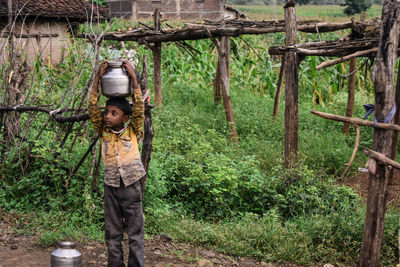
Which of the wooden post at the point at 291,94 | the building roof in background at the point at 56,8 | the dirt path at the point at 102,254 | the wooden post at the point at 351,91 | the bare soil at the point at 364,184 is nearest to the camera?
the dirt path at the point at 102,254

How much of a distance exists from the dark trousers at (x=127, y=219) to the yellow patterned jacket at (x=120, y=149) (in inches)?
3.2

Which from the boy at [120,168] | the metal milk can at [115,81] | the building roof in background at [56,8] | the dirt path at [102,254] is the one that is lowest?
the dirt path at [102,254]

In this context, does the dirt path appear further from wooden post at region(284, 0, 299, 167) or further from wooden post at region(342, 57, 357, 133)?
wooden post at region(342, 57, 357, 133)

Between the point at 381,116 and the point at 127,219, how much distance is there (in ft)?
6.72

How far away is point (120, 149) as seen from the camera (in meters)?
3.66

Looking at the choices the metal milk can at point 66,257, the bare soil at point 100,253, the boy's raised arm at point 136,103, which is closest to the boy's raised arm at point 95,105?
the boy's raised arm at point 136,103

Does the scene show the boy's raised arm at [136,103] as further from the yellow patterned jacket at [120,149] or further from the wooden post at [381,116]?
the wooden post at [381,116]

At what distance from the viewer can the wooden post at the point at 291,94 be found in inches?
251

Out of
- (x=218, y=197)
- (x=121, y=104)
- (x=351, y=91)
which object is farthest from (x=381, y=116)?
(x=351, y=91)

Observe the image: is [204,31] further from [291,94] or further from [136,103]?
[136,103]

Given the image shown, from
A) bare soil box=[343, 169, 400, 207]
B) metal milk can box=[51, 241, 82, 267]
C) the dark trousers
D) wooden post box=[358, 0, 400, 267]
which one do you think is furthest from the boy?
bare soil box=[343, 169, 400, 207]

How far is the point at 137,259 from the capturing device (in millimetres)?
3715

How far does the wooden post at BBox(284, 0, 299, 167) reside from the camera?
6.38 meters

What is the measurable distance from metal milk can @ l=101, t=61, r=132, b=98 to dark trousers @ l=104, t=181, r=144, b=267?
71 cm
